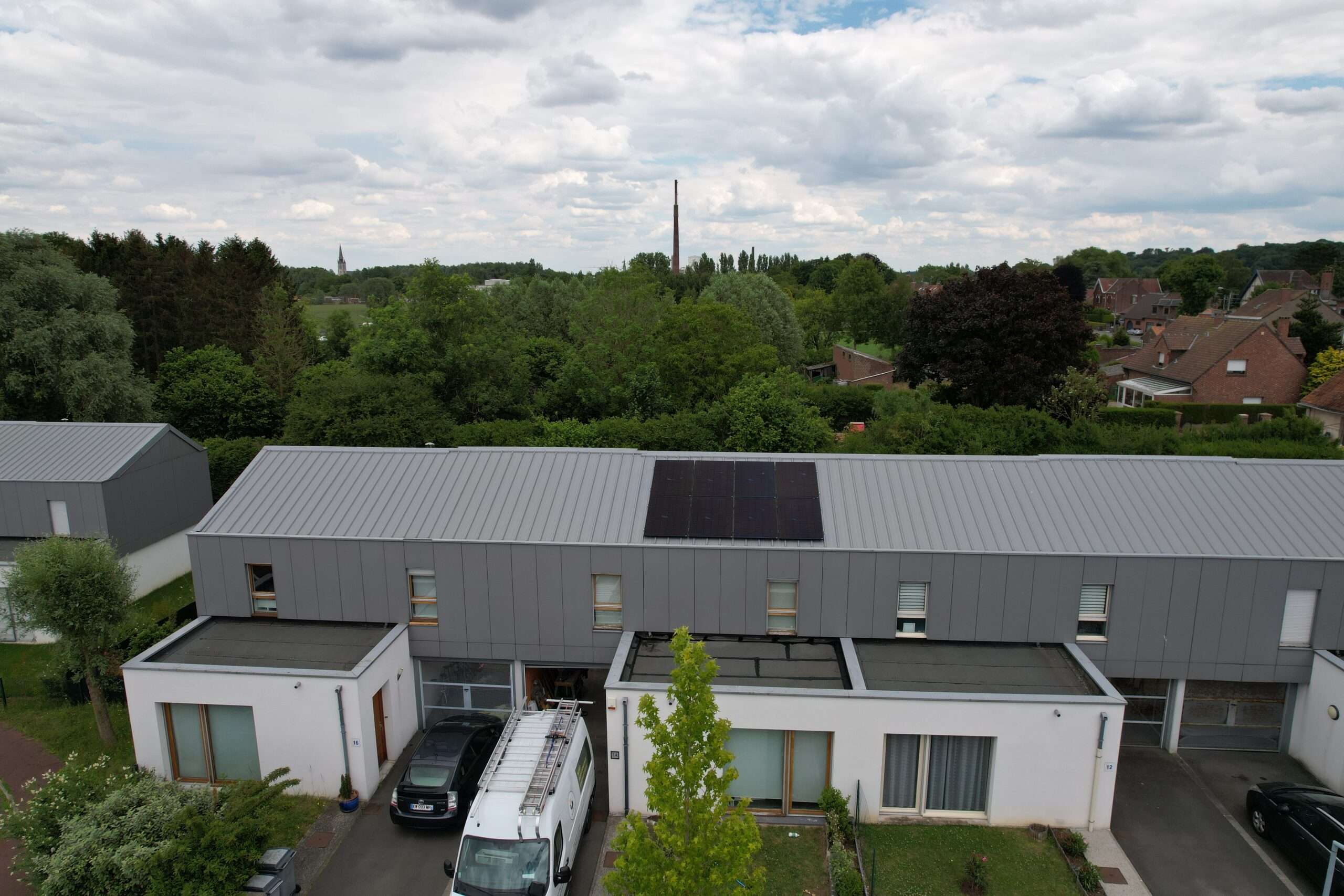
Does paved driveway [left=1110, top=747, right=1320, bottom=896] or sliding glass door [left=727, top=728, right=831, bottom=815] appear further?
sliding glass door [left=727, top=728, right=831, bottom=815]

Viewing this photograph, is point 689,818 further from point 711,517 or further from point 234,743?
point 234,743

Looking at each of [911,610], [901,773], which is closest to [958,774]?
[901,773]

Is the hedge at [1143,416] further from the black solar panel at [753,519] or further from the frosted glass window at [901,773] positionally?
the frosted glass window at [901,773]

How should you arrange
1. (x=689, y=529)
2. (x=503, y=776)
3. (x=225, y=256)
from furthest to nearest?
(x=225, y=256)
(x=689, y=529)
(x=503, y=776)

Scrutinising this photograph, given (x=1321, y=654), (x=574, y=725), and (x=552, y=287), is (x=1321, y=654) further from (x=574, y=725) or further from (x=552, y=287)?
(x=552, y=287)

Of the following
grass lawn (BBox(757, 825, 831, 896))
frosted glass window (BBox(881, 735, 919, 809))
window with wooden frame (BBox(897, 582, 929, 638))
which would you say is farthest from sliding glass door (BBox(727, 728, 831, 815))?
window with wooden frame (BBox(897, 582, 929, 638))

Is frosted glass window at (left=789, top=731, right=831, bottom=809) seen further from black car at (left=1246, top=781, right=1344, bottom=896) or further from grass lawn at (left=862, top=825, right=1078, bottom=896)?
black car at (left=1246, top=781, right=1344, bottom=896)

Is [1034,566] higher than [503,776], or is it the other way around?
[1034,566]

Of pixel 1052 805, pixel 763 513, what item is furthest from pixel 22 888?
pixel 1052 805
